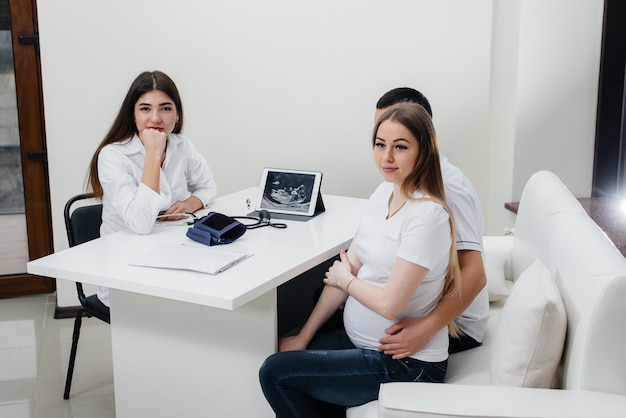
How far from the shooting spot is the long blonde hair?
1.87m

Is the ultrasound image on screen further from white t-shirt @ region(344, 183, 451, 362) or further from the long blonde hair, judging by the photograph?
the long blonde hair

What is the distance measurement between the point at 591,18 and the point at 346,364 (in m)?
2.21

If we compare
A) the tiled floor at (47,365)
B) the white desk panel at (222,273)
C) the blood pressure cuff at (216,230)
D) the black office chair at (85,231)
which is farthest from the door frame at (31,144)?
the blood pressure cuff at (216,230)

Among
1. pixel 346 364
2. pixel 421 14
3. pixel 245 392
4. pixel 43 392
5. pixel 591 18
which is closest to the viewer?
pixel 346 364

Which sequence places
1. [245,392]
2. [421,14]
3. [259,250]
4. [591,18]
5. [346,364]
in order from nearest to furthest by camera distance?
[346,364]
[245,392]
[259,250]
[591,18]
[421,14]

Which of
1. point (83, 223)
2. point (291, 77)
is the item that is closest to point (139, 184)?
point (83, 223)

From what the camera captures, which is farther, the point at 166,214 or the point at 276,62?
the point at 276,62

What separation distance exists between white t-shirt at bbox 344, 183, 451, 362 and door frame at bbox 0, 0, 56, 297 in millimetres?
2362

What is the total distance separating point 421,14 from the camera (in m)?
3.54

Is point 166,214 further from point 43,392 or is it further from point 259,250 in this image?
point 43,392

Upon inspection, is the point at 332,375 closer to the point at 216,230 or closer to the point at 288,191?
the point at 216,230

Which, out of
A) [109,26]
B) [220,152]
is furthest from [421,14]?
[109,26]

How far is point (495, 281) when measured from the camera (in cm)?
253

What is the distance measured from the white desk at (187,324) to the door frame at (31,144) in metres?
1.69
